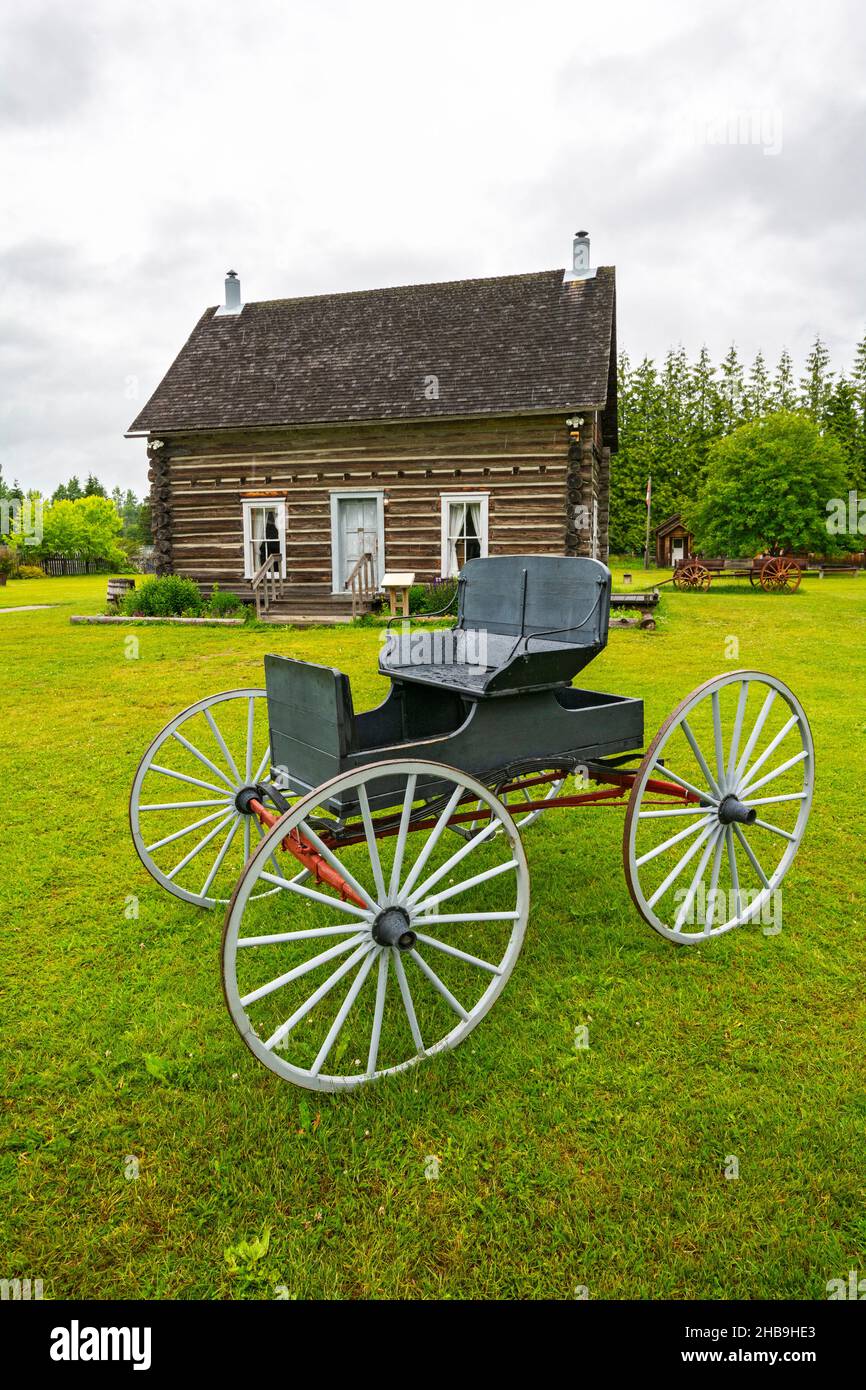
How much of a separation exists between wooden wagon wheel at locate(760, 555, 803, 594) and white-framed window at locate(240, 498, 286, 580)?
14937mm

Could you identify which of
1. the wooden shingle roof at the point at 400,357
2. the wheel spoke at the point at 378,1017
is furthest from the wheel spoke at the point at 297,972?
the wooden shingle roof at the point at 400,357

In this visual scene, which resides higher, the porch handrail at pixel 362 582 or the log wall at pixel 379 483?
the log wall at pixel 379 483

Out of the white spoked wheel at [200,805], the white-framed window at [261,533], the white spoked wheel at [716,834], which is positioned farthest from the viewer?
the white-framed window at [261,533]

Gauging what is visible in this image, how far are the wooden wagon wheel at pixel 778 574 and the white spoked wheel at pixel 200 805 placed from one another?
20294 millimetres

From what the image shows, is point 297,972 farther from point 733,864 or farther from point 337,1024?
point 733,864

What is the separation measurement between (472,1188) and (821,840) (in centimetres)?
335

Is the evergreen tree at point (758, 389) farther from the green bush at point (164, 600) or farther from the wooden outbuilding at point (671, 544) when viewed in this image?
the green bush at point (164, 600)

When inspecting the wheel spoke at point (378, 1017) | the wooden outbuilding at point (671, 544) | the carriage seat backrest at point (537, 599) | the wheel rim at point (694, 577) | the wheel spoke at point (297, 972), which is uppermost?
the wooden outbuilding at point (671, 544)

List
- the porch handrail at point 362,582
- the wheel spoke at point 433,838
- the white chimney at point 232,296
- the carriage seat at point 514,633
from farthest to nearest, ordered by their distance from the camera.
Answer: the white chimney at point 232,296, the porch handrail at point 362,582, the carriage seat at point 514,633, the wheel spoke at point 433,838

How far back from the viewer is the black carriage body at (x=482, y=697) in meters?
3.01

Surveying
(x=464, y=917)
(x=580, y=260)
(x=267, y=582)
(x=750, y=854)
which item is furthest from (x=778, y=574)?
(x=464, y=917)

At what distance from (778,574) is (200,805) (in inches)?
930

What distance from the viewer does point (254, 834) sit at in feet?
17.0

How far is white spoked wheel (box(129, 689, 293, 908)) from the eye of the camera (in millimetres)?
3775
